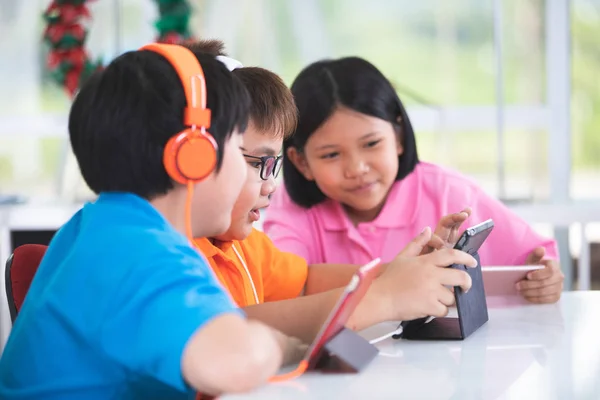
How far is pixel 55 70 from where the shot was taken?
3.18 metres

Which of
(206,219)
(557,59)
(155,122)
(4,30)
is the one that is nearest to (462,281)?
(206,219)

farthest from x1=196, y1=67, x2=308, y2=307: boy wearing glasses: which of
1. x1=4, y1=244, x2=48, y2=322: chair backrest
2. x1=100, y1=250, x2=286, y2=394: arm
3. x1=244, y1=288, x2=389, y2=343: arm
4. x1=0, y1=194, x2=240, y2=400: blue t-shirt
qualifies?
x1=100, y1=250, x2=286, y2=394: arm

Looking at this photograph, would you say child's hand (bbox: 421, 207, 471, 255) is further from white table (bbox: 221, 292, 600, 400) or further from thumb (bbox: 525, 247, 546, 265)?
thumb (bbox: 525, 247, 546, 265)

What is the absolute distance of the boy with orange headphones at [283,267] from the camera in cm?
107

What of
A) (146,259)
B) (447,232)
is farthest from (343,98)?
(146,259)

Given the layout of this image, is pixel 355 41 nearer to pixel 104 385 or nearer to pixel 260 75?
pixel 260 75

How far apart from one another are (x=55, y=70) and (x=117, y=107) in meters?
2.44

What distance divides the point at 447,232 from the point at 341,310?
509 mm

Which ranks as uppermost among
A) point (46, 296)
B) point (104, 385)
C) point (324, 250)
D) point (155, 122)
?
point (155, 122)

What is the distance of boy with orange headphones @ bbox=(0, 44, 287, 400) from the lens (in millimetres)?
752

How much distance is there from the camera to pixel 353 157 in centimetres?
173

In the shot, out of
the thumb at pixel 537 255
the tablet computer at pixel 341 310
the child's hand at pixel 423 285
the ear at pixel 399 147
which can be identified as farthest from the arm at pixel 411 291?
the ear at pixel 399 147

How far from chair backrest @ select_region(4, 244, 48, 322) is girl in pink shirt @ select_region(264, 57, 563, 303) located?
66cm

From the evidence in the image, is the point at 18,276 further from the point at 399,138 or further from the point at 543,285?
the point at 399,138
